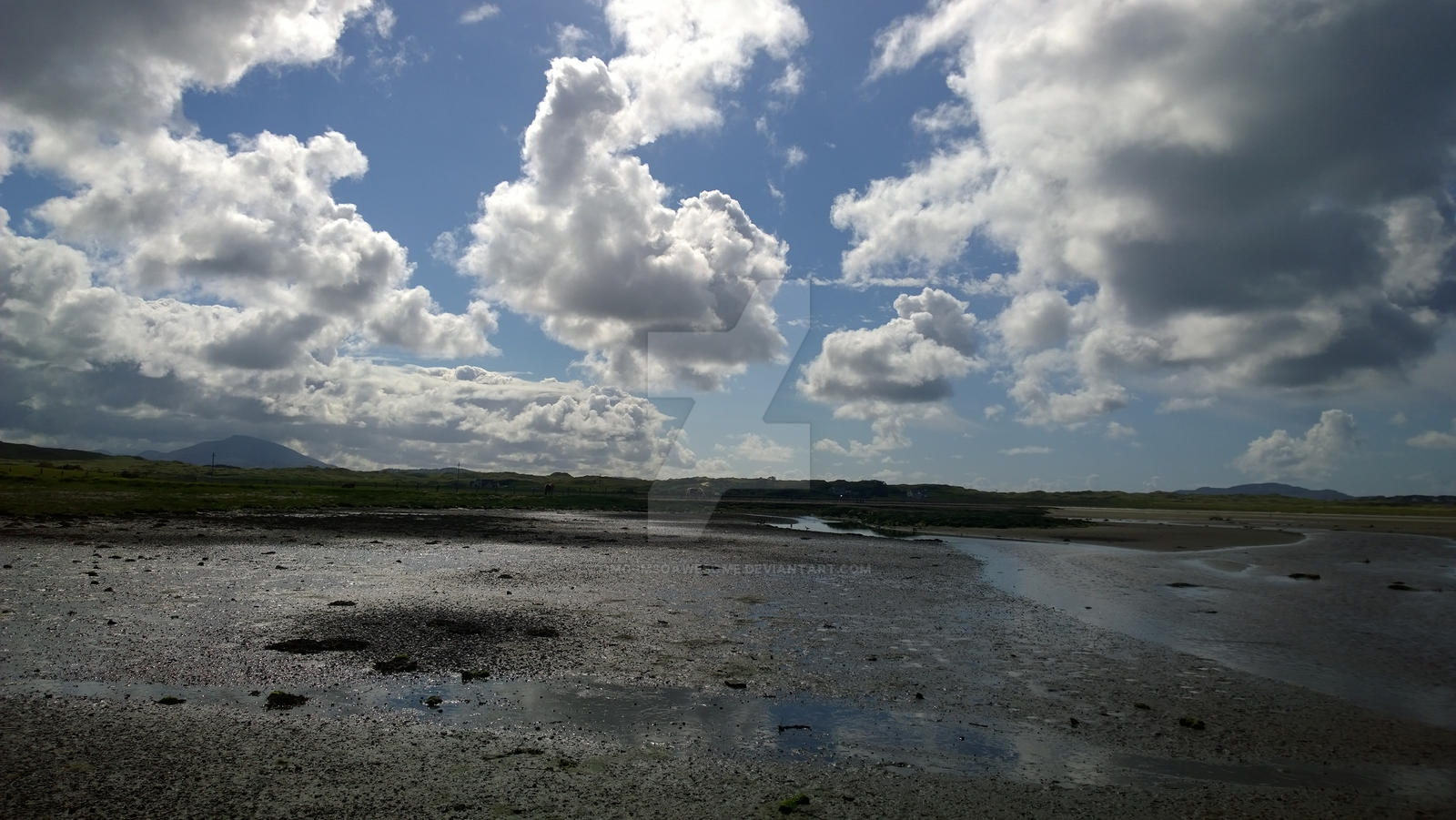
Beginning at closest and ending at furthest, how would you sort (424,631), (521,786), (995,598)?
(521,786)
(424,631)
(995,598)

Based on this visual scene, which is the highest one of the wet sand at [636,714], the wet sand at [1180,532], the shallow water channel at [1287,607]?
the wet sand at [636,714]

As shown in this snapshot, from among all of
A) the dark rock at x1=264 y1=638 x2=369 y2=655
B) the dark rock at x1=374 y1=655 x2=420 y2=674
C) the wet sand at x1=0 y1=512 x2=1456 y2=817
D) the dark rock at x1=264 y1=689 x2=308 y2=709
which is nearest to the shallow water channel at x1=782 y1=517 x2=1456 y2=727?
the wet sand at x1=0 y1=512 x2=1456 y2=817

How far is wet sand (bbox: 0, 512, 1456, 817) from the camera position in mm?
9172

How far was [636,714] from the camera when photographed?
40.7ft

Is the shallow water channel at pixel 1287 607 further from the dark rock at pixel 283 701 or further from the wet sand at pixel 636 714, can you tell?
the dark rock at pixel 283 701

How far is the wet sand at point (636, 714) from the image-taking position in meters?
9.17

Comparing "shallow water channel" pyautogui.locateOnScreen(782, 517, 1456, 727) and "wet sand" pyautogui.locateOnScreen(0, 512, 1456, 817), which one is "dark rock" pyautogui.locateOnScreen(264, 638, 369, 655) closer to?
"wet sand" pyautogui.locateOnScreen(0, 512, 1456, 817)

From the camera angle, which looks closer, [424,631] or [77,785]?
[77,785]

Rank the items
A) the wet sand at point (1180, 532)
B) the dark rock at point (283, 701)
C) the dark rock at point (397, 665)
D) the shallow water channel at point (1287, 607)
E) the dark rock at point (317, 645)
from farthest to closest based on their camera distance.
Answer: the wet sand at point (1180, 532)
the shallow water channel at point (1287, 607)
the dark rock at point (317, 645)
the dark rock at point (397, 665)
the dark rock at point (283, 701)

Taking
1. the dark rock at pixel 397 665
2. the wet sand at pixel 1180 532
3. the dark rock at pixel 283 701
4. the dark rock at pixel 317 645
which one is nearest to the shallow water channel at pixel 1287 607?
the wet sand at pixel 1180 532

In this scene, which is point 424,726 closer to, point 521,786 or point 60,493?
point 521,786

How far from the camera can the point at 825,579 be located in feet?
98.9

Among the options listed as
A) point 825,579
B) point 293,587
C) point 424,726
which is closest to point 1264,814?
point 424,726

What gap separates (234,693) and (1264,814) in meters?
14.1
